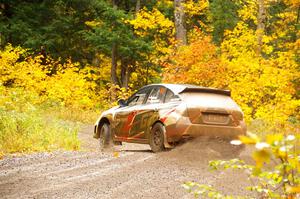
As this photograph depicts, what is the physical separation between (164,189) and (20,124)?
5825 millimetres

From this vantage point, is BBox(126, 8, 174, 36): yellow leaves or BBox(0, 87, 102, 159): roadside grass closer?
BBox(0, 87, 102, 159): roadside grass

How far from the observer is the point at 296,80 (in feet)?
65.5

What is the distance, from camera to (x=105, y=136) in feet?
41.6

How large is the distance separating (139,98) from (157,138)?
5.60ft

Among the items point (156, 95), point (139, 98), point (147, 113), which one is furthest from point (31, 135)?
point (156, 95)

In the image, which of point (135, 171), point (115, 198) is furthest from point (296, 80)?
point (115, 198)

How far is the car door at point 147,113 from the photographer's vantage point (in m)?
10.6

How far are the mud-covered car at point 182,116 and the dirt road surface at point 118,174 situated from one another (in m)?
0.28

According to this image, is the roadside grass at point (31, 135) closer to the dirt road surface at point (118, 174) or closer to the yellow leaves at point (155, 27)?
the dirt road surface at point (118, 174)

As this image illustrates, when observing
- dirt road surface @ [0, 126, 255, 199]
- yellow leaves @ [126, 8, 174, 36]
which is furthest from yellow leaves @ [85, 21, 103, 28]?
dirt road surface @ [0, 126, 255, 199]

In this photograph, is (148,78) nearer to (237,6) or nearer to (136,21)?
(136,21)

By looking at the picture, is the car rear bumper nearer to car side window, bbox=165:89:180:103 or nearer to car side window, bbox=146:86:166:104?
car side window, bbox=165:89:180:103

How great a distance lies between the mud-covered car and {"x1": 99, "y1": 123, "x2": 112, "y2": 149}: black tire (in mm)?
1315

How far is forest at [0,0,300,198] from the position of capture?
16.6 m
